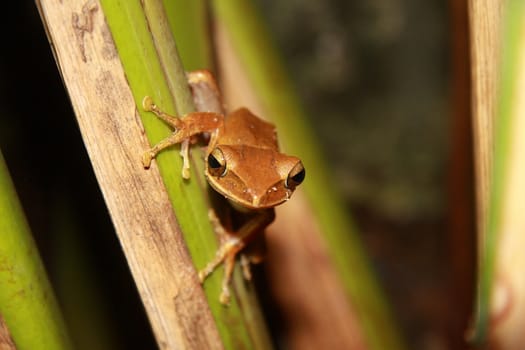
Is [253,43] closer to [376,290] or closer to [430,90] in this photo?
[376,290]

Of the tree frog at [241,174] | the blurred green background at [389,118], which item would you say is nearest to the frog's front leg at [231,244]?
the tree frog at [241,174]

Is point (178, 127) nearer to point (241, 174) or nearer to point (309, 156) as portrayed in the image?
point (241, 174)

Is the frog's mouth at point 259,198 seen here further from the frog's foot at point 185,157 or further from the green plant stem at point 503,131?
the green plant stem at point 503,131

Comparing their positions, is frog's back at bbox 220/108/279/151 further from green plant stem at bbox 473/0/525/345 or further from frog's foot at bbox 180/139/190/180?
green plant stem at bbox 473/0/525/345

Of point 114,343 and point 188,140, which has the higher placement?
point 188,140

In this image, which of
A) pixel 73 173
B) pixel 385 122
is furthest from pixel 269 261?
pixel 385 122

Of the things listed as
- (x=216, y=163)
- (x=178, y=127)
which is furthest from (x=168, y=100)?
(x=216, y=163)
